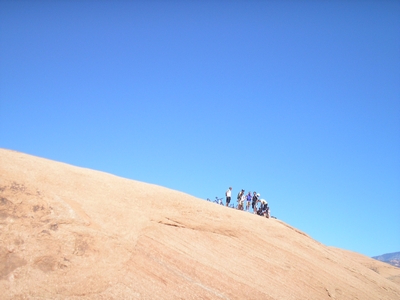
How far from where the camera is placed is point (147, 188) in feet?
58.1

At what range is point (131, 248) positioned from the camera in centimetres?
1262

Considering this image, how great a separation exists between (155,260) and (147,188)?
5576 mm

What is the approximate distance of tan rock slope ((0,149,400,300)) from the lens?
1048 centimetres

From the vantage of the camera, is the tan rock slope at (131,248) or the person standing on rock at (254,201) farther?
the person standing on rock at (254,201)

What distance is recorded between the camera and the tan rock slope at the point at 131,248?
34.4ft

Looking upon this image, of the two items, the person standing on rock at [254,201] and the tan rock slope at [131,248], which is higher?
the person standing on rock at [254,201]

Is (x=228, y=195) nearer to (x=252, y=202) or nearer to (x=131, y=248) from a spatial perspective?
(x=252, y=202)

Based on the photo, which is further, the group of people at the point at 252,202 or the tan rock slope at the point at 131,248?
the group of people at the point at 252,202

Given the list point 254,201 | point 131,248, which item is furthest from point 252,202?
point 131,248

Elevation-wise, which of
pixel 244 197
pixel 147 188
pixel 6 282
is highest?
pixel 244 197

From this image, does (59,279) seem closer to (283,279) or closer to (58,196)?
(58,196)

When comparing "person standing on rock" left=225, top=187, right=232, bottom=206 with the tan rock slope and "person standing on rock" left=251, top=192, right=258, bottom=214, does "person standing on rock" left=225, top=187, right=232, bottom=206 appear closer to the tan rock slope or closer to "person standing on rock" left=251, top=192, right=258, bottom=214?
"person standing on rock" left=251, top=192, right=258, bottom=214

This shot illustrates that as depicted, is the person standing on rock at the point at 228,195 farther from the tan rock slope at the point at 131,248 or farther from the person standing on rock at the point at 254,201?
the tan rock slope at the point at 131,248

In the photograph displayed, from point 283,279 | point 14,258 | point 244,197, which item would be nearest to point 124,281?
point 14,258
